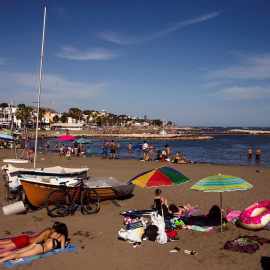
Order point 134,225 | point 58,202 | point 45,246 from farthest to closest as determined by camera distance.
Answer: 1. point 58,202
2. point 134,225
3. point 45,246

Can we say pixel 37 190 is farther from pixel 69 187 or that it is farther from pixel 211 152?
pixel 211 152

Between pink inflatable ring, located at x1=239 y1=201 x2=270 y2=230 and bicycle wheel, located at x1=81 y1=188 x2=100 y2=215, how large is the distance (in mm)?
5110

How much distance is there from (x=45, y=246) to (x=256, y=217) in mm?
6014

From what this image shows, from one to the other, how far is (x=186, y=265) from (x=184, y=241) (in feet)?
5.05

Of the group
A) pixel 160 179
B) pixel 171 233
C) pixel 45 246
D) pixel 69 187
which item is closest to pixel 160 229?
pixel 171 233

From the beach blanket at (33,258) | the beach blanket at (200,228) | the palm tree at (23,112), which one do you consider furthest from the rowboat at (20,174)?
the palm tree at (23,112)

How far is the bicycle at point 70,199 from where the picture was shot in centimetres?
1038

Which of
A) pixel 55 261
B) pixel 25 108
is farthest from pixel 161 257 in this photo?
pixel 25 108

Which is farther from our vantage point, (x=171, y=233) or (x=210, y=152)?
(x=210, y=152)

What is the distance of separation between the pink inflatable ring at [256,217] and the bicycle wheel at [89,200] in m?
5.11

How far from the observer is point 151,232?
8.21m

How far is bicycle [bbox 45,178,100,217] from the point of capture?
10.4 meters

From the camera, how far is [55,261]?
22.1ft

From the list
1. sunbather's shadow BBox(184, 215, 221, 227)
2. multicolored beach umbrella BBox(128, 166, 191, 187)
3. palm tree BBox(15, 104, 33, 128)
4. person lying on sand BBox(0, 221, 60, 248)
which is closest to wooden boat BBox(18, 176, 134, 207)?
multicolored beach umbrella BBox(128, 166, 191, 187)
